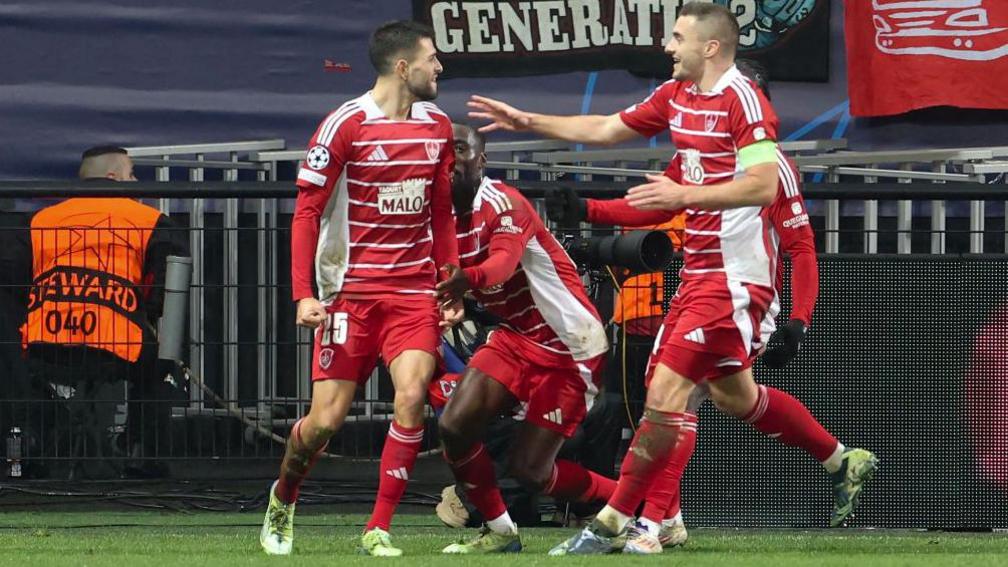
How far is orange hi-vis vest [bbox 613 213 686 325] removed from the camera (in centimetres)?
893

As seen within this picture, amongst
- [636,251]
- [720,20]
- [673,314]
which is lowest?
[673,314]

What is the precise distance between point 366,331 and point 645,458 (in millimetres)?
1112

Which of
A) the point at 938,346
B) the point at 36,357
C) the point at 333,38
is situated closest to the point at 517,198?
the point at 938,346

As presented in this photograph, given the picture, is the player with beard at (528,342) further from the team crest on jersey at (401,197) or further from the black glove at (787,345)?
the black glove at (787,345)

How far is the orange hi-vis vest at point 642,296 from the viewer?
8.93 meters

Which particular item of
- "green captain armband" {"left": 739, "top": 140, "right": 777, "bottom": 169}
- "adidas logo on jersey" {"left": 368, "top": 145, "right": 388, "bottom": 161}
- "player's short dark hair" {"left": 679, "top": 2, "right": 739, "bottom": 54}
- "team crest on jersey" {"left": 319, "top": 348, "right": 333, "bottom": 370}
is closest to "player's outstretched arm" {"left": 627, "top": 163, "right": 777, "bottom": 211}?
"green captain armband" {"left": 739, "top": 140, "right": 777, "bottom": 169}

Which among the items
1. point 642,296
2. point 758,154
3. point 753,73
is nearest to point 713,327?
point 758,154

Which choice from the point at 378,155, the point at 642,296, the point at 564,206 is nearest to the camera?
the point at 564,206

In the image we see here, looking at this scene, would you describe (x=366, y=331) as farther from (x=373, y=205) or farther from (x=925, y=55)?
(x=925, y=55)

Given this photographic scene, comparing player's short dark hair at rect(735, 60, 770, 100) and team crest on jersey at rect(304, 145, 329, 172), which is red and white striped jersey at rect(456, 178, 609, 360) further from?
player's short dark hair at rect(735, 60, 770, 100)

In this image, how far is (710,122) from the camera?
755cm

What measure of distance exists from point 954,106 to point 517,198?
12.5 feet

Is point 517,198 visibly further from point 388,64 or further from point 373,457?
point 373,457

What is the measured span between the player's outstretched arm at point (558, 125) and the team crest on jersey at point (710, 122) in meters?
0.51
